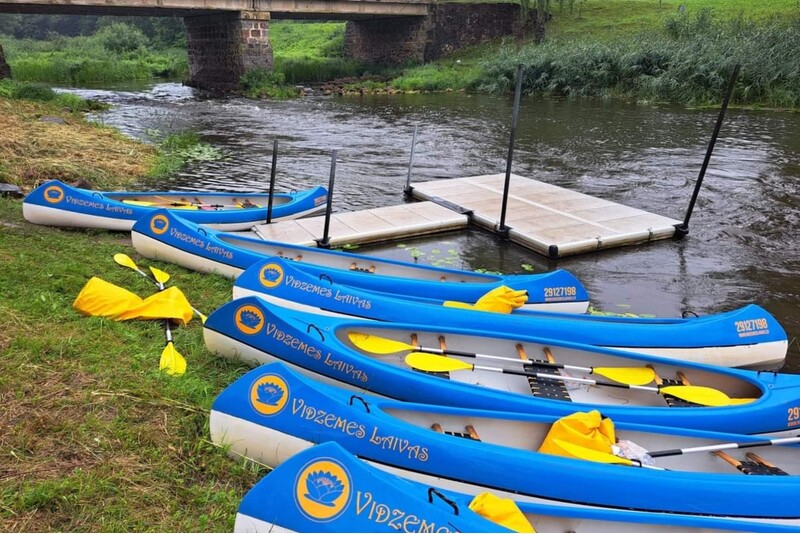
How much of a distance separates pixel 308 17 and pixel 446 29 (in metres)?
8.78

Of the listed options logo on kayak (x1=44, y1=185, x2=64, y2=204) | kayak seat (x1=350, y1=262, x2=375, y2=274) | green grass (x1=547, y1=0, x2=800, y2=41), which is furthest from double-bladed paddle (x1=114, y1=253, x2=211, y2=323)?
green grass (x1=547, y1=0, x2=800, y2=41)

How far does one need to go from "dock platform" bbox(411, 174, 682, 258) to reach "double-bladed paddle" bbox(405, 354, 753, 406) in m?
4.54

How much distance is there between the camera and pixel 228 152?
57.1 ft

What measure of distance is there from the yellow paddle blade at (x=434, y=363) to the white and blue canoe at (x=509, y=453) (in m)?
0.92

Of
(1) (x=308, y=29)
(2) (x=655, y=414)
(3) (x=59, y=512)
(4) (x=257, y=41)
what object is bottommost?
(3) (x=59, y=512)

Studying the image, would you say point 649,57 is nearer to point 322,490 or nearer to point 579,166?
point 579,166

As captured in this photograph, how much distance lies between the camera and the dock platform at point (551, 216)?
32.7 ft

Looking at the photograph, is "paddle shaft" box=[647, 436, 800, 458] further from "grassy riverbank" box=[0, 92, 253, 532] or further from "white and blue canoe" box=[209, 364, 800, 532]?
"grassy riverbank" box=[0, 92, 253, 532]

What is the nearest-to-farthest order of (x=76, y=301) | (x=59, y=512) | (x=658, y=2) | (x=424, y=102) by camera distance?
(x=59, y=512) → (x=76, y=301) → (x=424, y=102) → (x=658, y=2)

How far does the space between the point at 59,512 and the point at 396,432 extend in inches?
75.7

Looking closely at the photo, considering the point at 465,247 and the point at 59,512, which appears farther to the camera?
the point at 465,247

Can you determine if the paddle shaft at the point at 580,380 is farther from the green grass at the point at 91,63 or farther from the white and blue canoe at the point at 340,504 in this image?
the green grass at the point at 91,63

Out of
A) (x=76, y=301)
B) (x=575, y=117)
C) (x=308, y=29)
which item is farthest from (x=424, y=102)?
(x=308, y=29)

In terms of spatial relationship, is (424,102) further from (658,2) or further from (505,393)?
(505,393)
